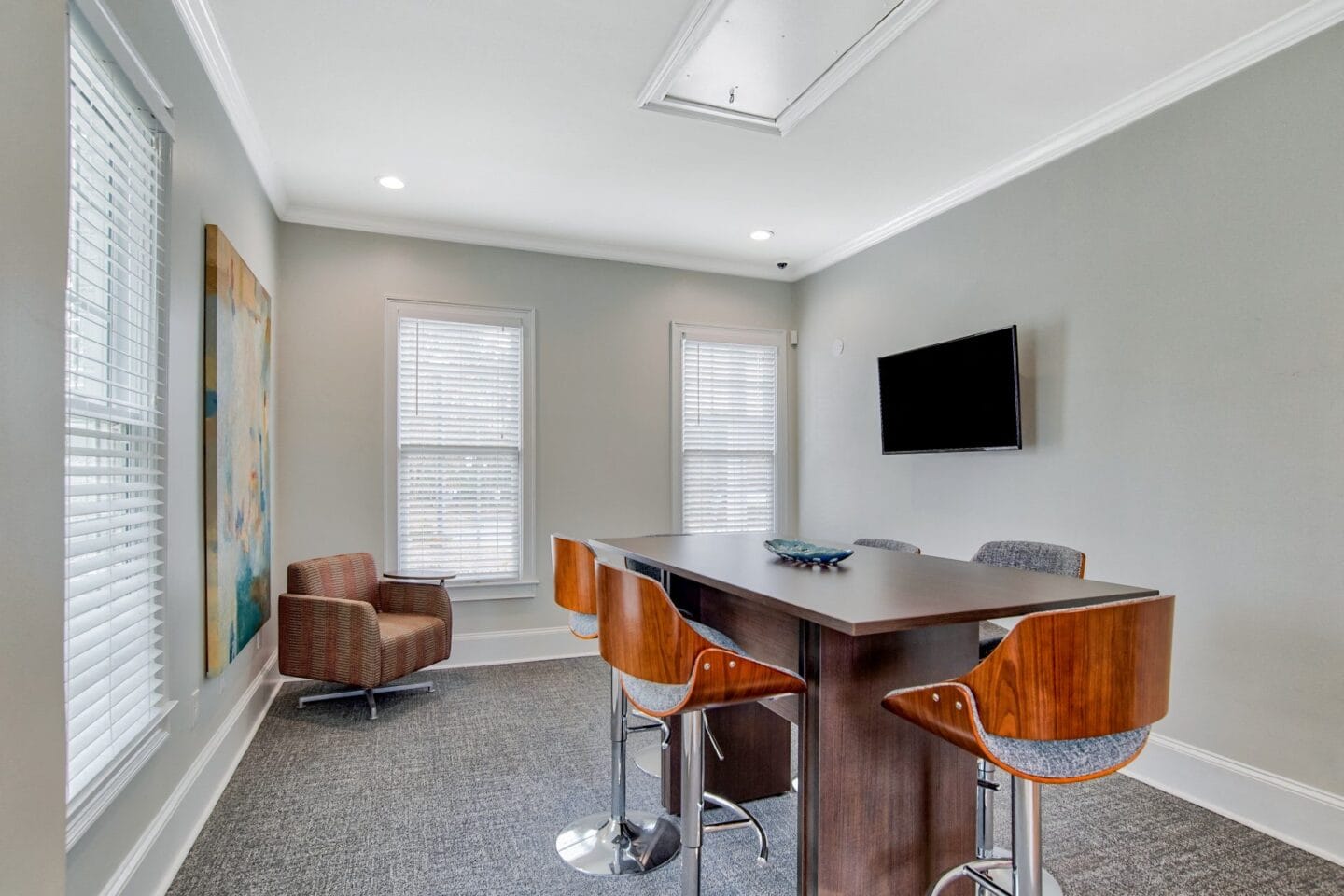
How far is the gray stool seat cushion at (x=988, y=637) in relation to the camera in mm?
2186

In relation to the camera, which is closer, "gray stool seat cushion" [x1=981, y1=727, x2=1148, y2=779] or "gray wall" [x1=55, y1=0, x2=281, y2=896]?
Result: "gray stool seat cushion" [x1=981, y1=727, x2=1148, y2=779]

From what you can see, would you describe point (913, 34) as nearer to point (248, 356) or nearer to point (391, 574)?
point (248, 356)

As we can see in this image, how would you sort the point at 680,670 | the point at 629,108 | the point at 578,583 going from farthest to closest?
1. the point at 629,108
2. the point at 578,583
3. the point at 680,670

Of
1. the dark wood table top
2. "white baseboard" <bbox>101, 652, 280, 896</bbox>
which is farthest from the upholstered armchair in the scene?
the dark wood table top

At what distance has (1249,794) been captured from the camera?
253 centimetres

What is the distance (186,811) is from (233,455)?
1290 millimetres

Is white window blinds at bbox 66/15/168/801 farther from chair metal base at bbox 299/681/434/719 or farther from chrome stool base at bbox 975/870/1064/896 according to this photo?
chrome stool base at bbox 975/870/1064/896

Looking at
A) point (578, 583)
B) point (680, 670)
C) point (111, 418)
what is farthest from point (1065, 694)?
point (111, 418)

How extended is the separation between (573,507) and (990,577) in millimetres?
3256

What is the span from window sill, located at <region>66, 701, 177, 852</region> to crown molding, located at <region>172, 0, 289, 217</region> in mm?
2164

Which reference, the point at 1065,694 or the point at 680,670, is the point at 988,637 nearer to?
the point at 1065,694

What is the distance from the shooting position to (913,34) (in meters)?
2.47

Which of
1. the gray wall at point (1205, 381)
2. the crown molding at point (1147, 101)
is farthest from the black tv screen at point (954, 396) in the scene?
the crown molding at point (1147, 101)

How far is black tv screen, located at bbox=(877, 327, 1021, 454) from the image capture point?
344cm
